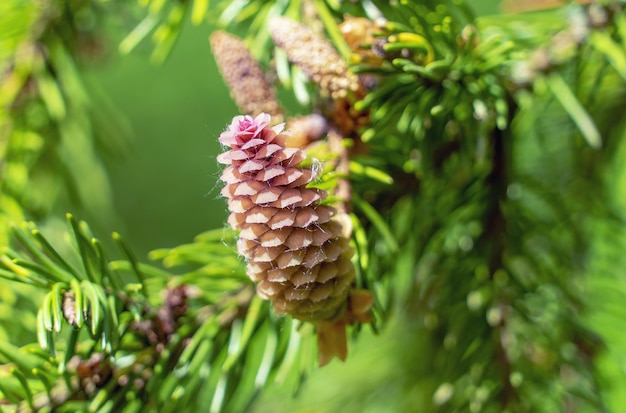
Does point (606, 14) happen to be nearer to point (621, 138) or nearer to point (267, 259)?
point (621, 138)

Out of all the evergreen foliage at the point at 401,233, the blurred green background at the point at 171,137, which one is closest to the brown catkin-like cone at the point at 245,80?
the evergreen foliage at the point at 401,233

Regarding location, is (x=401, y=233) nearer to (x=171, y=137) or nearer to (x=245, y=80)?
(x=245, y=80)

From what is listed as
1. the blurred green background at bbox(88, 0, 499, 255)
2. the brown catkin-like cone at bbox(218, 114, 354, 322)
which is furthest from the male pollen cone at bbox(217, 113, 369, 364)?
the blurred green background at bbox(88, 0, 499, 255)

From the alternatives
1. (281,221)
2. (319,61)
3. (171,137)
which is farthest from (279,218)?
(171,137)

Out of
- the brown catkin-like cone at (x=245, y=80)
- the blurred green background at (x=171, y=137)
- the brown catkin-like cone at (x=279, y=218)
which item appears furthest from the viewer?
the blurred green background at (x=171, y=137)

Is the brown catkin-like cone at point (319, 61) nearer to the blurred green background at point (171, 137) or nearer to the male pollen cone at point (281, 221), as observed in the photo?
the male pollen cone at point (281, 221)
